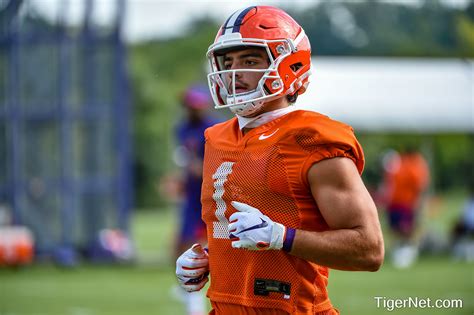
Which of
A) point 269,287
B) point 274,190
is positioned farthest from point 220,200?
point 269,287

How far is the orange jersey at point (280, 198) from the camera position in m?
3.02

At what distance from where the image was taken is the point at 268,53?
10.5 ft

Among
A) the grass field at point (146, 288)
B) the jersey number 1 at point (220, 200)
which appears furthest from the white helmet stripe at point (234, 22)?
the grass field at point (146, 288)

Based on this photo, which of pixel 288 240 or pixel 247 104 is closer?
pixel 288 240

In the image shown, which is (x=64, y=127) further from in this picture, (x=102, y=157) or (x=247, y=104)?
(x=247, y=104)

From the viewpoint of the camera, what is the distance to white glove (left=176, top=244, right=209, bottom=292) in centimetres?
337

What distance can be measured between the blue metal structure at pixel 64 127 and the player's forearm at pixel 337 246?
10720mm

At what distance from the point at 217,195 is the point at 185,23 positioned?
29.1 meters

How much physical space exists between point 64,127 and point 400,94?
6692 millimetres

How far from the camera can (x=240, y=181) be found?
3135mm

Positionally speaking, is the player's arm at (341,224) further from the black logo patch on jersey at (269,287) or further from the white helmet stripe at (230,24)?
the white helmet stripe at (230,24)

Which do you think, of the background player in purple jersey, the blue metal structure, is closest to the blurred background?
the blue metal structure

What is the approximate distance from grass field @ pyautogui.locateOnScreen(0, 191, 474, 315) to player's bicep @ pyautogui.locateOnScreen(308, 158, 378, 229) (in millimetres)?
5569

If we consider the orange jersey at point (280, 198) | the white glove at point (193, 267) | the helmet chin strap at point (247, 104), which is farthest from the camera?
the white glove at point (193, 267)
